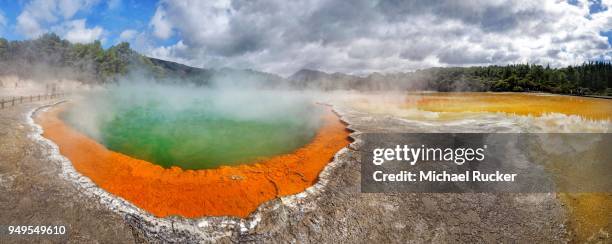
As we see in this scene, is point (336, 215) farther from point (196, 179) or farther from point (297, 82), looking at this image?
point (297, 82)

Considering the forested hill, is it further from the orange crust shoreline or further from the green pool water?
the orange crust shoreline

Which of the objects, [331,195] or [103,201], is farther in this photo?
[331,195]

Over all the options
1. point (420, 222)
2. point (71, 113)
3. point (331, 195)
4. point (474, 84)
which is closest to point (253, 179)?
point (331, 195)

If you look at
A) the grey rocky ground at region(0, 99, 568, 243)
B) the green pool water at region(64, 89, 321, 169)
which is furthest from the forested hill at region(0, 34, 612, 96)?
the grey rocky ground at region(0, 99, 568, 243)

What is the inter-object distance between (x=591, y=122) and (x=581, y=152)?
17.1 ft

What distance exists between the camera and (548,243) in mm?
9234

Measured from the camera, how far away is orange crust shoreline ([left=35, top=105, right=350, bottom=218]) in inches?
394

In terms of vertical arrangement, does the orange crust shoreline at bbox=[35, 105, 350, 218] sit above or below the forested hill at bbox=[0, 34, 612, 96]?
below

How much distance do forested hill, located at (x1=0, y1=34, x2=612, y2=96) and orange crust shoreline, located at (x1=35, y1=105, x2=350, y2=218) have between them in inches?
1889

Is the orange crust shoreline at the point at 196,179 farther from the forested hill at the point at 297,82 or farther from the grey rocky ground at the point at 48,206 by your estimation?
the forested hill at the point at 297,82

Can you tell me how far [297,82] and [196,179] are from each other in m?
78.0

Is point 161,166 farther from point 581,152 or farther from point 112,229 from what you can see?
point 581,152

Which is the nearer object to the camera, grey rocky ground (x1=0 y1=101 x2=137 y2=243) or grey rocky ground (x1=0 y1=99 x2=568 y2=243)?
grey rocky ground (x1=0 y1=101 x2=137 y2=243)

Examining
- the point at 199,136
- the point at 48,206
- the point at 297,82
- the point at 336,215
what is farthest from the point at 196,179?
the point at 297,82
